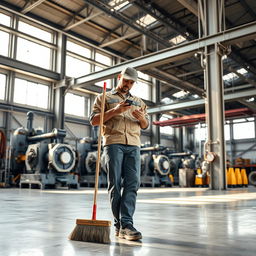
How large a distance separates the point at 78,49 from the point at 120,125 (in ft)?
62.1

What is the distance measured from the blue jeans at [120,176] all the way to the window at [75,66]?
59.2 ft

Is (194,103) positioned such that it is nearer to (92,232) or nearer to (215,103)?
(215,103)

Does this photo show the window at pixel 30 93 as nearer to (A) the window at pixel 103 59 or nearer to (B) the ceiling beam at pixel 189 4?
(A) the window at pixel 103 59

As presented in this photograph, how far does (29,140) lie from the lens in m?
14.3

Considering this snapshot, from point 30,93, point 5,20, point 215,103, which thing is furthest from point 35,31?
point 215,103

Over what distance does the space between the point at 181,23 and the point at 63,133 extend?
352 inches

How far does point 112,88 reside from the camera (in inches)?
733

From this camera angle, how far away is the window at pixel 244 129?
2900cm

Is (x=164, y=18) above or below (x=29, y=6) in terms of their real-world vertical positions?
below

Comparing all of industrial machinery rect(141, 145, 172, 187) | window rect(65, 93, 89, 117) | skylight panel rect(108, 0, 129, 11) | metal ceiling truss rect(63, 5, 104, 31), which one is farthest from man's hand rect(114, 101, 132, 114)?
window rect(65, 93, 89, 117)

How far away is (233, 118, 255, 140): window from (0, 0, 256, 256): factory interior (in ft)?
2.89

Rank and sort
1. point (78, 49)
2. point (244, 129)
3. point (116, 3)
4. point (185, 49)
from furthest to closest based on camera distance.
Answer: point (244, 129) < point (78, 49) < point (116, 3) < point (185, 49)

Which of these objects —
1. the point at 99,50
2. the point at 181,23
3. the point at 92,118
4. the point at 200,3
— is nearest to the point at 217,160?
the point at 200,3

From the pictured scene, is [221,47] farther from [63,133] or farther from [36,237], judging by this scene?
[36,237]
